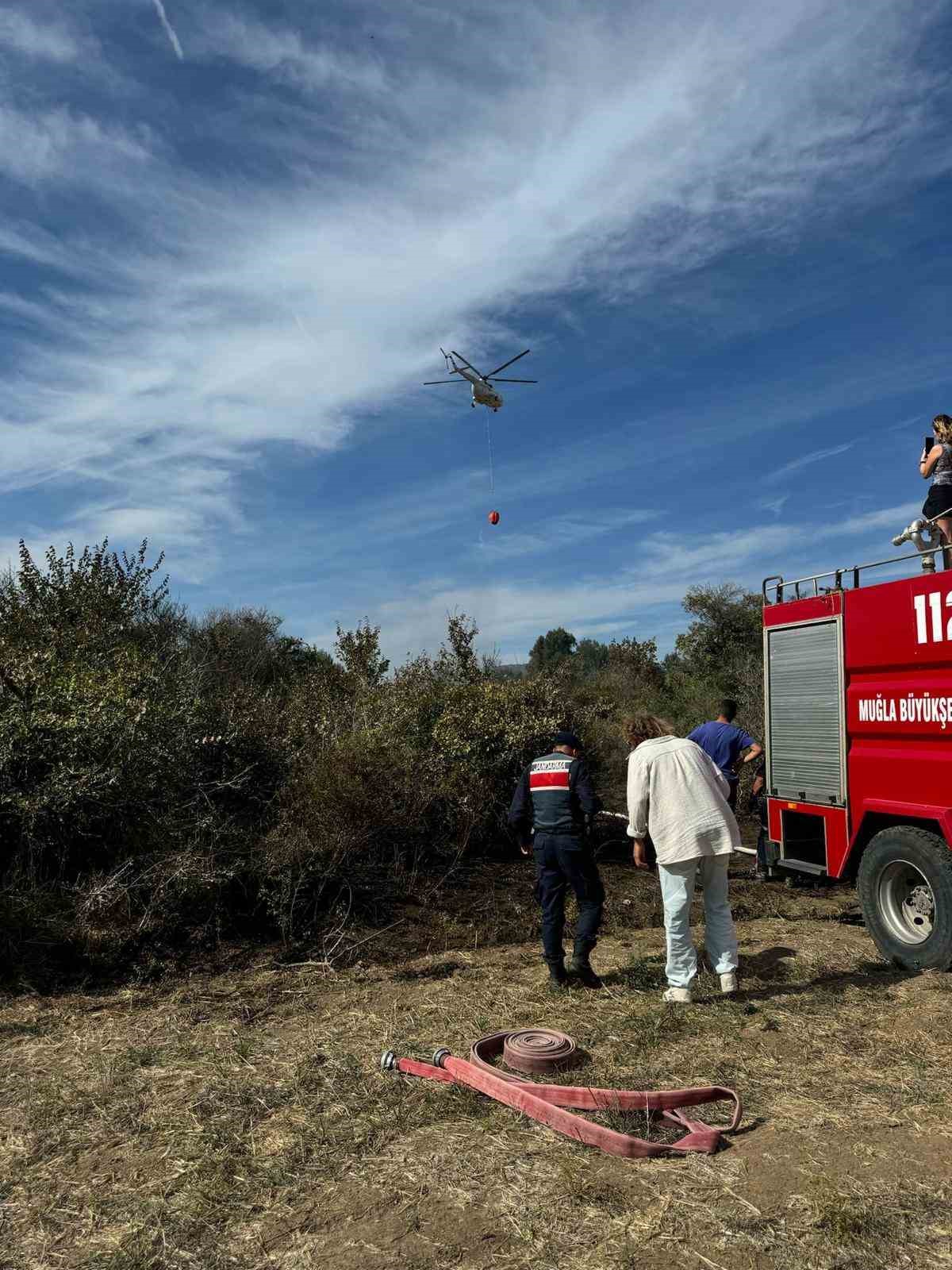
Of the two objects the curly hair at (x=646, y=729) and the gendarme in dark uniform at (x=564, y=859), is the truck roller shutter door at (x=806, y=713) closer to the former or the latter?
the curly hair at (x=646, y=729)

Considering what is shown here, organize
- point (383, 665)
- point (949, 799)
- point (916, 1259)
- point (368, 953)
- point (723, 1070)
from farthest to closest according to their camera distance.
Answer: point (383, 665)
point (368, 953)
point (949, 799)
point (723, 1070)
point (916, 1259)

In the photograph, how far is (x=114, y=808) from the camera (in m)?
7.89

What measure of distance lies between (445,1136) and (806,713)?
4.85m

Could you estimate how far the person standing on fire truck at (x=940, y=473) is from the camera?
7027 millimetres

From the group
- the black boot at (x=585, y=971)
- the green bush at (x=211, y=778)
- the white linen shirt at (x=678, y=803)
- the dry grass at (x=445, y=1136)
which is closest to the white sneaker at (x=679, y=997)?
the dry grass at (x=445, y=1136)

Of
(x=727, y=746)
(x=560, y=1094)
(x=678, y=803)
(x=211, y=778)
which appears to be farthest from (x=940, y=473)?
(x=211, y=778)

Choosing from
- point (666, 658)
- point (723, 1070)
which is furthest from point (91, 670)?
point (666, 658)

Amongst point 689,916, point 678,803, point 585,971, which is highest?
point 678,803

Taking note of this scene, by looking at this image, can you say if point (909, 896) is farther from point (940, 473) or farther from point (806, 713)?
point (940, 473)

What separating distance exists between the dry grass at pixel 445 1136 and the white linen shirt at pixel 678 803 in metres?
0.99

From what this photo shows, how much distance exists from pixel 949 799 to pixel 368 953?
445cm

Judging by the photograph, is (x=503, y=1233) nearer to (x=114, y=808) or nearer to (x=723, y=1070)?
(x=723, y=1070)

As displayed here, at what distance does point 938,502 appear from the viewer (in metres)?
7.09

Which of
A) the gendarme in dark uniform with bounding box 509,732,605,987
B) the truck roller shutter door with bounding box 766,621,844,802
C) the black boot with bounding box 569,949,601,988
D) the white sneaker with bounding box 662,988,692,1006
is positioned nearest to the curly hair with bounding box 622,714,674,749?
the gendarme in dark uniform with bounding box 509,732,605,987
